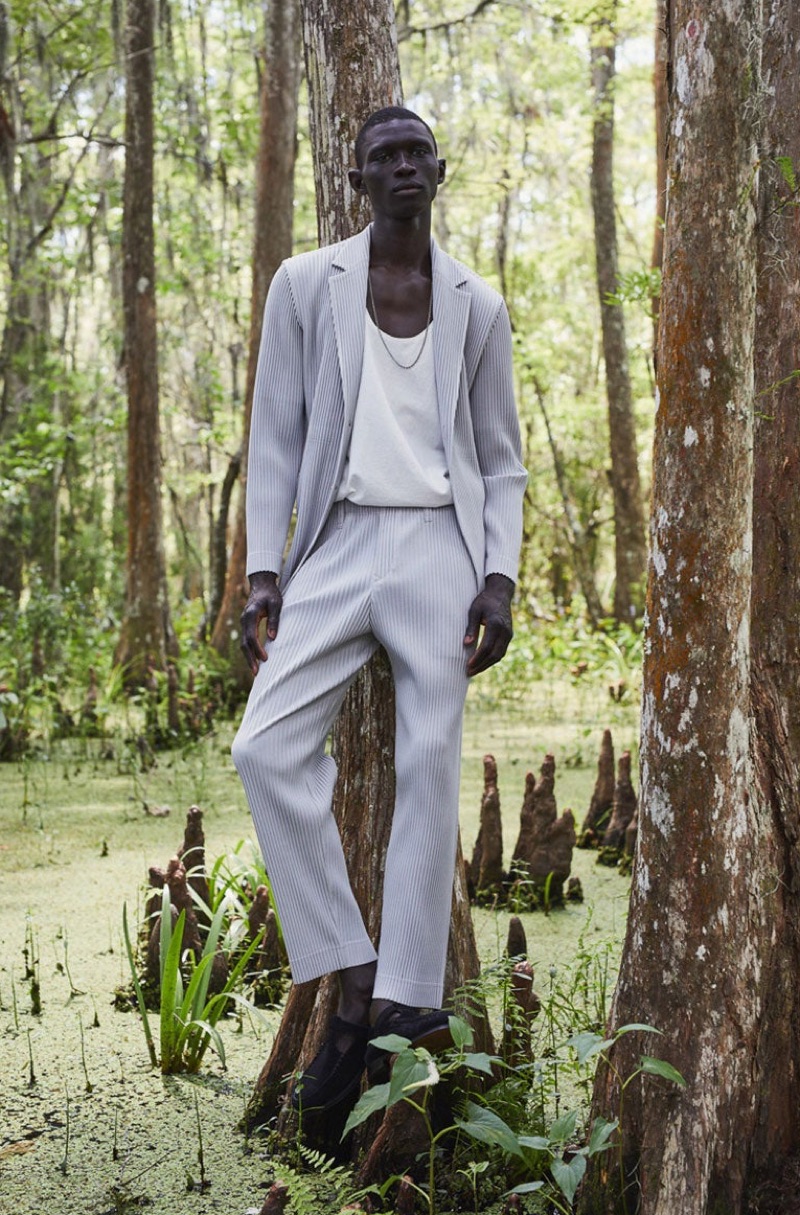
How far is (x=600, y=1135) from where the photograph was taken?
2369mm

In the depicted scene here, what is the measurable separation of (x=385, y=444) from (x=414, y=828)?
0.86m

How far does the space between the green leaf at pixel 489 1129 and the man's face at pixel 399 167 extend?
1953mm

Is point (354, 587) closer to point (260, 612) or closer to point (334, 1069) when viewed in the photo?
point (260, 612)

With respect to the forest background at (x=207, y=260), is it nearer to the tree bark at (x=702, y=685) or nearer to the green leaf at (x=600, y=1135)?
the tree bark at (x=702, y=685)

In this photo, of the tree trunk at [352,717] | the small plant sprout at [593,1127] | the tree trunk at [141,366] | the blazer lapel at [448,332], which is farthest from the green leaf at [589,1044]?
the tree trunk at [141,366]

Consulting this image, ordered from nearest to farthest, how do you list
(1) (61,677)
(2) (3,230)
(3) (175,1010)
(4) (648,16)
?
(3) (175,1010) < (1) (61,677) < (4) (648,16) < (2) (3,230)

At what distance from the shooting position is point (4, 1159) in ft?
9.70

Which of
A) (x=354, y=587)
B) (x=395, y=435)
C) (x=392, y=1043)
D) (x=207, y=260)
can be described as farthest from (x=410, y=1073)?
(x=207, y=260)

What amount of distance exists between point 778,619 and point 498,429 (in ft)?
2.68

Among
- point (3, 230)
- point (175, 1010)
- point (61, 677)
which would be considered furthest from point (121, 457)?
point (175, 1010)

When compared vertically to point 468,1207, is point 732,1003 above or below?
above

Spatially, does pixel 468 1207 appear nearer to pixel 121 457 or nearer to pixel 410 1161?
pixel 410 1161

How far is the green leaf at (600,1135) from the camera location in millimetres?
2343

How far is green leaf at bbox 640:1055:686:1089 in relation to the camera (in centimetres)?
233
